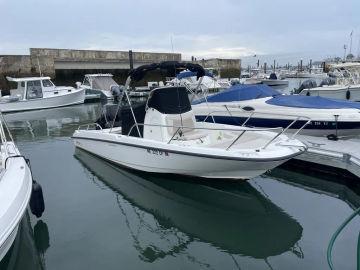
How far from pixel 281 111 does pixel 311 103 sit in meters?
0.79

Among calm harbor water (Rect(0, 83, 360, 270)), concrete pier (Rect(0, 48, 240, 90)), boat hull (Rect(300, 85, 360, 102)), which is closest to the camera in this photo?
calm harbor water (Rect(0, 83, 360, 270))

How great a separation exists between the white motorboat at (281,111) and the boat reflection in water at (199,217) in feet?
7.44

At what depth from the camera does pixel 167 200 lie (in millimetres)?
6949

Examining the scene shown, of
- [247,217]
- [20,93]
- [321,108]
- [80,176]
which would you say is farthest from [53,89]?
[247,217]

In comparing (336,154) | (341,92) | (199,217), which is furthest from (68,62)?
(199,217)

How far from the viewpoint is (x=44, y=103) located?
22.3m

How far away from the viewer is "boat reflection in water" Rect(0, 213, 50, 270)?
475cm

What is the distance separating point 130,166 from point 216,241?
345 centimetres

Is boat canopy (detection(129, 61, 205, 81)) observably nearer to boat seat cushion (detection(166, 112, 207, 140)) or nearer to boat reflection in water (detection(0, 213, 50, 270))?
boat seat cushion (detection(166, 112, 207, 140))

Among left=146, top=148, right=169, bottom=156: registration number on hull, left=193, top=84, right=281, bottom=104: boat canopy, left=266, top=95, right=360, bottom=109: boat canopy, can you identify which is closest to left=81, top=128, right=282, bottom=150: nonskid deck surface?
left=146, top=148, right=169, bottom=156: registration number on hull

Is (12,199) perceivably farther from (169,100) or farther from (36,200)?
(169,100)

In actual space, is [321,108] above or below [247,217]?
above

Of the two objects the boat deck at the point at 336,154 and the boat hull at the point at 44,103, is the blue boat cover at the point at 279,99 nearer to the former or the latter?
the boat deck at the point at 336,154

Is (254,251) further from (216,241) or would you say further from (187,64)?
(187,64)
